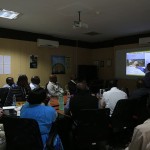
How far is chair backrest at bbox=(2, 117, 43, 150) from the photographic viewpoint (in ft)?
6.67

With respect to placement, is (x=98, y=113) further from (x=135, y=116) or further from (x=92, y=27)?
(x=92, y=27)

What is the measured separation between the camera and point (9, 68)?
5.98 meters

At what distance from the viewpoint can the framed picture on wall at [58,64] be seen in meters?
7.13

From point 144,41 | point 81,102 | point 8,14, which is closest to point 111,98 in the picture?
point 81,102

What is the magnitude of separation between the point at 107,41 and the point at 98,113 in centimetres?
554

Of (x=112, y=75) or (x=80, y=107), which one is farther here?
(x=112, y=75)

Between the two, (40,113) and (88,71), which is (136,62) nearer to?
(88,71)

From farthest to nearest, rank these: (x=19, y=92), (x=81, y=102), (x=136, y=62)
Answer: (x=136, y=62) < (x=19, y=92) < (x=81, y=102)

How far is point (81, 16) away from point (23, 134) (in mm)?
3199

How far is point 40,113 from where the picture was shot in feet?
7.38

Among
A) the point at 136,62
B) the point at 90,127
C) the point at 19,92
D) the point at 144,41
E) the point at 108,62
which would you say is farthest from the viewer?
the point at 108,62

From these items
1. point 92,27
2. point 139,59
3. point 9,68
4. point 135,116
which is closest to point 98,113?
point 135,116

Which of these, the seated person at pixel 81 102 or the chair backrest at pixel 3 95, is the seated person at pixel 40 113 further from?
the chair backrest at pixel 3 95


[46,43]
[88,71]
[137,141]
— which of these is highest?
[46,43]
